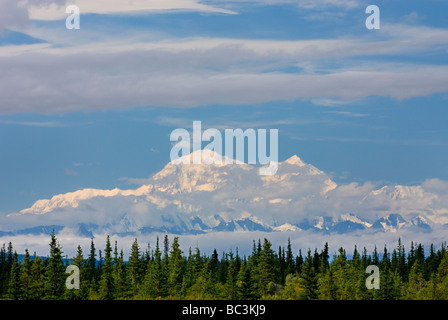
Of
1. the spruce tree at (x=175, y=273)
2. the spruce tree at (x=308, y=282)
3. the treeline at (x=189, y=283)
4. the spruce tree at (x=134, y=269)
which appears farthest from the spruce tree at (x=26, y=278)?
the spruce tree at (x=308, y=282)

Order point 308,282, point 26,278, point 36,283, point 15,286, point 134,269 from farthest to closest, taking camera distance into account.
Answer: point 134,269, point 15,286, point 26,278, point 36,283, point 308,282

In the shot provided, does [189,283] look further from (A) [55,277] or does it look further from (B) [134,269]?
(A) [55,277]

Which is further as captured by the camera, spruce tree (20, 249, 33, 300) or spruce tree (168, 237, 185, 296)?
spruce tree (168, 237, 185, 296)

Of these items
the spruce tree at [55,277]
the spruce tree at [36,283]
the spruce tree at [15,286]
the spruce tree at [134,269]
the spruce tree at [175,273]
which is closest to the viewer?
the spruce tree at [55,277]

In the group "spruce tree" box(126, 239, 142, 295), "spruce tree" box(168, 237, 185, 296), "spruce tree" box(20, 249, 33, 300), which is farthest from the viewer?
"spruce tree" box(126, 239, 142, 295)

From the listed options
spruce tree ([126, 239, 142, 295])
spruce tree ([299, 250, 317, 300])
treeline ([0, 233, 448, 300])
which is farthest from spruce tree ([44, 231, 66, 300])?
spruce tree ([299, 250, 317, 300])

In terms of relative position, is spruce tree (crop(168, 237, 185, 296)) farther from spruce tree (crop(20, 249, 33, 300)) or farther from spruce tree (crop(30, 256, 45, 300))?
spruce tree (crop(20, 249, 33, 300))

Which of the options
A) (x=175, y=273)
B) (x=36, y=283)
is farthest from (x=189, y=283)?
(x=36, y=283)

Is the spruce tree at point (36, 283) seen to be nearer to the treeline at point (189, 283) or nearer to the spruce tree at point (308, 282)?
the treeline at point (189, 283)

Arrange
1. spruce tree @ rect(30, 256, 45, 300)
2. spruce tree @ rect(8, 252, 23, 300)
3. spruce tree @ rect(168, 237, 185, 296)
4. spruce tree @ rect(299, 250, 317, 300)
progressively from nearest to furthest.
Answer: spruce tree @ rect(299, 250, 317, 300) < spruce tree @ rect(30, 256, 45, 300) < spruce tree @ rect(8, 252, 23, 300) < spruce tree @ rect(168, 237, 185, 296)
